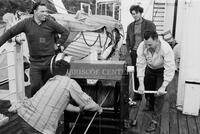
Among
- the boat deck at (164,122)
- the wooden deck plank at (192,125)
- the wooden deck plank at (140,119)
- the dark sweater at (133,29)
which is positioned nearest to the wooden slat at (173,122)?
the boat deck at (164,122)

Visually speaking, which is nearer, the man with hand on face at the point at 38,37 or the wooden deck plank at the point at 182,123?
the man with hand on face at the point at 38,37

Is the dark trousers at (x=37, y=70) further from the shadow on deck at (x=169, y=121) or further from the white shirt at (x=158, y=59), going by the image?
the shadow on deck at (x=169, y=121)

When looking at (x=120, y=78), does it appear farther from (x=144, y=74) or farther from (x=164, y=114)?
(x=164, y=114)

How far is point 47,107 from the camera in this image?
2365 mm

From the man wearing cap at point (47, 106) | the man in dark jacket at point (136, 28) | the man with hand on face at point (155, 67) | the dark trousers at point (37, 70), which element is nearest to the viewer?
the man wearing cap at point (47, 106)

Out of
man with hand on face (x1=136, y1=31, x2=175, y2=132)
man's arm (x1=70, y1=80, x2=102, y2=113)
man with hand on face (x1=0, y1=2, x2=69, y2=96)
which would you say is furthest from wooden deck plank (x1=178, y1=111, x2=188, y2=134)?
man with hand on face (x1=0, y1=2, x2=69, y2=96)

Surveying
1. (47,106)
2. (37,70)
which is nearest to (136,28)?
(37,70)

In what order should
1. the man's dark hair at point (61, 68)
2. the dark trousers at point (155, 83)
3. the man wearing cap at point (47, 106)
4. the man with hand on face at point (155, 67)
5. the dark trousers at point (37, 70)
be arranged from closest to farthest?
the man wearing cap at point (47, 106), the man's dark hair at point (61, 68), the man with hand on face at point (155, 67), the dark trousers at point (37, 70), the dark trousers at point (155, 83)

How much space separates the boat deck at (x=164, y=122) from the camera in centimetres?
383

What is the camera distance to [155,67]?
396 cm

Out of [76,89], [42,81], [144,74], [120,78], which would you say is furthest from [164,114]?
[76,89]

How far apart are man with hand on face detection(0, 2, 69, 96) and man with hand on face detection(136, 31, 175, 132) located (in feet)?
3.54

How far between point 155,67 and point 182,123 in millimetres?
905

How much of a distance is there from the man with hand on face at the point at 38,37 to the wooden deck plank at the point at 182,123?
1926mm
